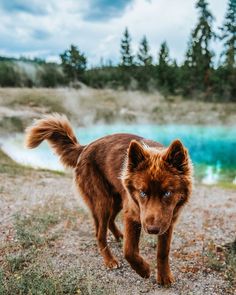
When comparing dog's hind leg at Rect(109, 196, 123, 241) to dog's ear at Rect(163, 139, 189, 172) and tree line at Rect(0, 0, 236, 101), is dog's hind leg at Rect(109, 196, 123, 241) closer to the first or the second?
dog's ear at Rect(163, 139, 189, 172)

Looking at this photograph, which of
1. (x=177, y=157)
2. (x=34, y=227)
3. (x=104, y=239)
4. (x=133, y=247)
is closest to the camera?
(x=177, y=157)

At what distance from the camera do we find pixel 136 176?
492 cm

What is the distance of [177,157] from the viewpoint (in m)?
4.86

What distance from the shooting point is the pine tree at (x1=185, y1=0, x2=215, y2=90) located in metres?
47.8

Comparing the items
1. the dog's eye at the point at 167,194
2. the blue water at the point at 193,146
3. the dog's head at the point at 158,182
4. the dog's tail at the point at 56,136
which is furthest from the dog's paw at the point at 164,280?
the blue water at the point at 193,146

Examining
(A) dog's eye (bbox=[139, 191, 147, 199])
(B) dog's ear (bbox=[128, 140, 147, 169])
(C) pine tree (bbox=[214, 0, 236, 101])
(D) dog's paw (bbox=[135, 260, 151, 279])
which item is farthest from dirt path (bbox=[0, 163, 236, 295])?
(C) pine tree (bbox=[214, 0, 236, 101])

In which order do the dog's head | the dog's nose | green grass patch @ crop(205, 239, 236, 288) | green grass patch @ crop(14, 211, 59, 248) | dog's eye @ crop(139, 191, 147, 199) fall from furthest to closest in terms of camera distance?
green grass patch @ crop(14, 211, 59, 248), green grass patch @ crop(205, 239, 236, 288), dog's eye @ crop(139, 191, 147, 199), the dog's head, the dog's nose

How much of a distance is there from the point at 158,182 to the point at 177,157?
433 mm

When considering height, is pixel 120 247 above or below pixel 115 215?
below

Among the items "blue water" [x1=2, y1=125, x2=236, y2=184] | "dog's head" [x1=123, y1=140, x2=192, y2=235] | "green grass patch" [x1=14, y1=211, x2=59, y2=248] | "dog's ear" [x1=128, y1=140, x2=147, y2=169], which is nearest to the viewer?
"dog's head" [x1=123, y1=140, x2=192, y2=235]

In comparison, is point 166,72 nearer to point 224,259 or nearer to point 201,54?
point 201,54

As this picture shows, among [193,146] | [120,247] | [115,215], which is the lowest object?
[193,146]

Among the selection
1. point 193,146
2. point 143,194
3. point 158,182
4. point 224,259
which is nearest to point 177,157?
point 158,182

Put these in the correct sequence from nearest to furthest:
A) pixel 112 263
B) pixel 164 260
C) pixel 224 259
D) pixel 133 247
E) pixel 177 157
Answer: pixel 177 157 → pixel 133 247 → pixel 164 260 → pixel 112 263 → pixel 224 259
